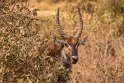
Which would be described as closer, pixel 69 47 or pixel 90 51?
pixel 69 47

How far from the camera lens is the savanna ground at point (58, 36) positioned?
839 centimetres

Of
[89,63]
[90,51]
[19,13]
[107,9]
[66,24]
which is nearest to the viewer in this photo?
[19,13]

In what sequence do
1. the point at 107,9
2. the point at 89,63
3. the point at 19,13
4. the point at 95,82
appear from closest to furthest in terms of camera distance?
1. the point at 19,13
2. the point at 95,82
3. the point at 89,63
4. the point at 107,9

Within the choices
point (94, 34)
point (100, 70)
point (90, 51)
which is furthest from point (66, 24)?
point (100, 70)

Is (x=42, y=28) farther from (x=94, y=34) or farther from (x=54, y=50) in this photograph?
(x=94, y=34)

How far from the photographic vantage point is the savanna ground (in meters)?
8.39

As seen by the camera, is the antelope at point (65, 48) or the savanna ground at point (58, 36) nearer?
the savanna ground at point (58, 36)

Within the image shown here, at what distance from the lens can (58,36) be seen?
11719 mm

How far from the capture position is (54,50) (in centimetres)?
1034

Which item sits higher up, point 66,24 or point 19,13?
point 19,13

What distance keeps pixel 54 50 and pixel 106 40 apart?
4419mm

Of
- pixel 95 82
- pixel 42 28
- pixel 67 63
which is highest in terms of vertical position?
pixel 42 28

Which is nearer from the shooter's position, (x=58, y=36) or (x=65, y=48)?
(x=65, y=48)

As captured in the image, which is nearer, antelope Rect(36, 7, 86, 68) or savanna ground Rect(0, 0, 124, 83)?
savanna ground Rect(0, 0, 124, 83)
